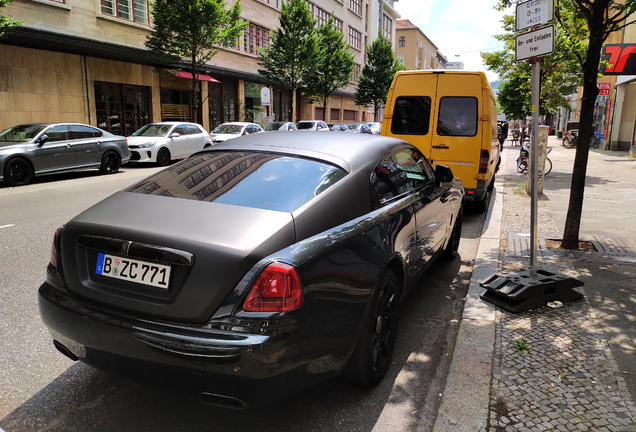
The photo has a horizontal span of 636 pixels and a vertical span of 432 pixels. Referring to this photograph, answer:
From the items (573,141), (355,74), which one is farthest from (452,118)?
(355,74)

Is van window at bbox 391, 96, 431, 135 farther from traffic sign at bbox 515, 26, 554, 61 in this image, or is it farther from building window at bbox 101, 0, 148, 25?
building window at bbox 101, 0, 148, 25

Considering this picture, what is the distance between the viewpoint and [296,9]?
103 feet

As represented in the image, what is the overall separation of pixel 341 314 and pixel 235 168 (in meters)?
1.26

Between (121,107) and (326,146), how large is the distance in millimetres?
22884

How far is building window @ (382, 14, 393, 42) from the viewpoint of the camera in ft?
219

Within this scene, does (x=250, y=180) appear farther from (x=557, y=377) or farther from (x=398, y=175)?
(x=557, y=377)

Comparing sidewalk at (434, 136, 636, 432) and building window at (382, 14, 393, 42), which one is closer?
sidewalk at (434, 136, 636, 432)

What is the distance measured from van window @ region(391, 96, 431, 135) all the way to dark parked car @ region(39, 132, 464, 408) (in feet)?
19.2

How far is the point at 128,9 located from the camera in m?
23.1

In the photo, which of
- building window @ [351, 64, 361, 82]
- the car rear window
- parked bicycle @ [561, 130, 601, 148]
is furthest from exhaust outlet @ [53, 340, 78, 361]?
building window @ [351, 64, 361, 82]

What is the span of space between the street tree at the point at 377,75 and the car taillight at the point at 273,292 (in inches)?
1877

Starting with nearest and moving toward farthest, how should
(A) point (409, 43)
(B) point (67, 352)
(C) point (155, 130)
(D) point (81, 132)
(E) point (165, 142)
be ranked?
(B) point (67, 352) < (D) point (81, 132) < (E) point (165, 142) < (C) point (155, 130) < (A) point (409, 43)

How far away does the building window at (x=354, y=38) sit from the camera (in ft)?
173

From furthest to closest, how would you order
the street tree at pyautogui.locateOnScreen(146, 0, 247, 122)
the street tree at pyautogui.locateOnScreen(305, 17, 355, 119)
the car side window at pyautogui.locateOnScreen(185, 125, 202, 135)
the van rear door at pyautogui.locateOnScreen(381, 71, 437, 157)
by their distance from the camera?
the street tree at pyautogui.locateOnScreen(305, 17, 355, 119), the street tree at pyautogui.locateOnScreen(146, 0, 247, 122), the car side window at pyautogui.locateOnScreen(185, 125, 202, 135), the van rear door at pyautogui.locateOnScreen(381, 71, 437, 157)
